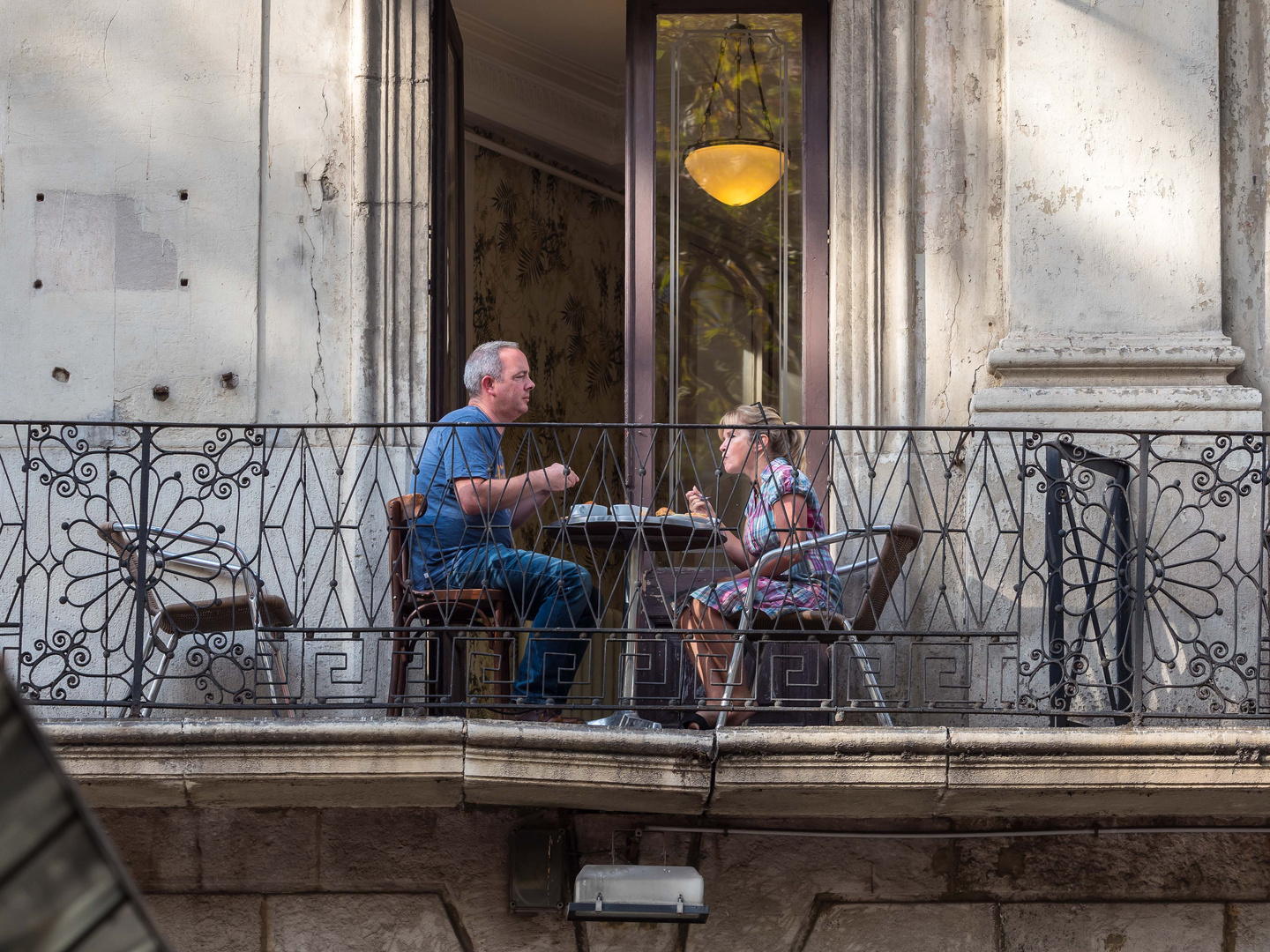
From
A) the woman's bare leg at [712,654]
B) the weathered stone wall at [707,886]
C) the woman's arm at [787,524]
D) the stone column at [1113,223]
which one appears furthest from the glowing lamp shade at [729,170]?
the weathered stone wall at [707,886]

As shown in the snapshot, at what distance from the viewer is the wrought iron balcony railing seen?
5820 millimetres

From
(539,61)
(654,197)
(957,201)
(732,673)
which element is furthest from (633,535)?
(539,61)

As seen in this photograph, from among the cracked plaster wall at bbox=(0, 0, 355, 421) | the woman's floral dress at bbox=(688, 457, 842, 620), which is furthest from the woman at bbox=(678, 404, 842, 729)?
the cracked plaster wall at bbox=(0, 0, 355, 421)

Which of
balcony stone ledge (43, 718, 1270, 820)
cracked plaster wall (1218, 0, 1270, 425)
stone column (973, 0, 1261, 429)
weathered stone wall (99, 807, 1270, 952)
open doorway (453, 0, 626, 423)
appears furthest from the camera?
open doorway (453, 0, 626, 423)

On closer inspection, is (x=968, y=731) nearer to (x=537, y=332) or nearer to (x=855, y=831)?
(x=855, y=831)

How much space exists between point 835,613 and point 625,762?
852 millimetres

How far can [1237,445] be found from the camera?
21.2 feet

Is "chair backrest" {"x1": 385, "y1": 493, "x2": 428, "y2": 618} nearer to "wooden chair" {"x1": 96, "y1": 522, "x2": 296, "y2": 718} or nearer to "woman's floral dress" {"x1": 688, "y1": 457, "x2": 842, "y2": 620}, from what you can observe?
"wooden chair" {"x1": 96, "y1": 522, "x2": 296, "y2": 718}

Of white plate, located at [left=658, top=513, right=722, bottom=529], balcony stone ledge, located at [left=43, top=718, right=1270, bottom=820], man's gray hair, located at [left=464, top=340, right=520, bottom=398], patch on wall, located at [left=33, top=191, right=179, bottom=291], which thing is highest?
patch on wall, located at [left=33, top=191, right=179, bottom=291]

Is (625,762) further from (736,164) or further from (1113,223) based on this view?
(1113,223)

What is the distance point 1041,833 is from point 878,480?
4.62 ft

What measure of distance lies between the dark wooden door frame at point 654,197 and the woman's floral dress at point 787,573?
1.14m

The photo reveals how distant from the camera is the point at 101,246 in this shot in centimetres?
700

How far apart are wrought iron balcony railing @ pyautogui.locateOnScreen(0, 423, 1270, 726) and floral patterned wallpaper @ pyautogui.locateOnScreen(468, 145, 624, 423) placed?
109 inches
